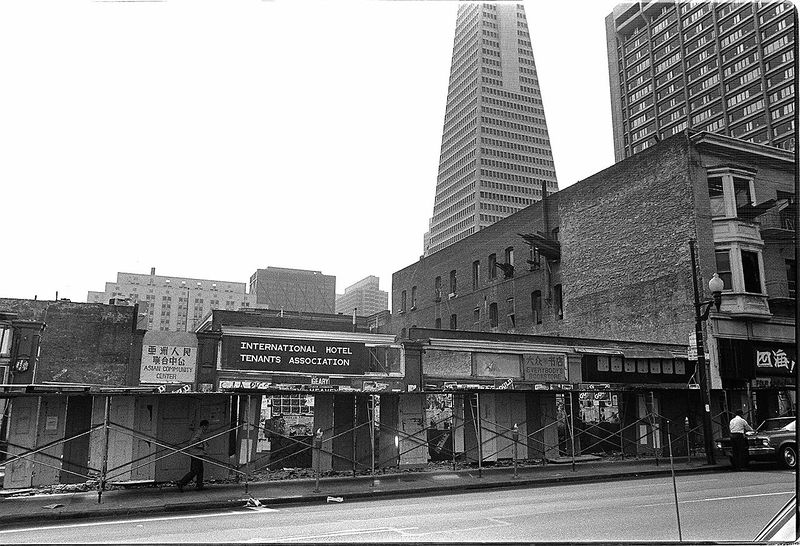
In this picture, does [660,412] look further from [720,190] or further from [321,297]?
[321,297]

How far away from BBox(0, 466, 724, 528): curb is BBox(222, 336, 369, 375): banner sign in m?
5.04

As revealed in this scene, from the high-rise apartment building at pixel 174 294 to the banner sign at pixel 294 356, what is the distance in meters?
7.91

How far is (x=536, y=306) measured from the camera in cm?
3083

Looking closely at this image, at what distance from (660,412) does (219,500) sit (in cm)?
1519

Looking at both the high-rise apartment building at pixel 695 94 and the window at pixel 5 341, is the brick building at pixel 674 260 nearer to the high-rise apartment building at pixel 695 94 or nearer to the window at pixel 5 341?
the window at pixel 5 341

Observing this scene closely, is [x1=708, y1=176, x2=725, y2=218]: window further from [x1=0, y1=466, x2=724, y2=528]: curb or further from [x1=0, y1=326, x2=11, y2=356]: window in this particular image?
[x1=0, y1=326, x2=11, y2=356]: window

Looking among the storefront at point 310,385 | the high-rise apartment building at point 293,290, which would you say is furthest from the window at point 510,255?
the storefront at point 310,385

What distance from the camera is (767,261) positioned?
2192cm

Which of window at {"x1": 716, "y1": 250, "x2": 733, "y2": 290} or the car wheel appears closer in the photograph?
the car wheel

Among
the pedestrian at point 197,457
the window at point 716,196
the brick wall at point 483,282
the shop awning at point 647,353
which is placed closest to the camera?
the pedestrian at point 197,457

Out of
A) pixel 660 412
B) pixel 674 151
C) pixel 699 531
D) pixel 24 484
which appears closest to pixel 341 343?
pixel 24 484

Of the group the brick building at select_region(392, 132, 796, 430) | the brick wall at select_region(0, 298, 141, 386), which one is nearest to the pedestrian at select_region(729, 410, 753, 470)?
the brick building at select_region(392, 132, 796, 430)

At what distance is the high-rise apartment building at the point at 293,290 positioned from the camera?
30.8m

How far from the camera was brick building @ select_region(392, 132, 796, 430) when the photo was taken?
71.9 feet
